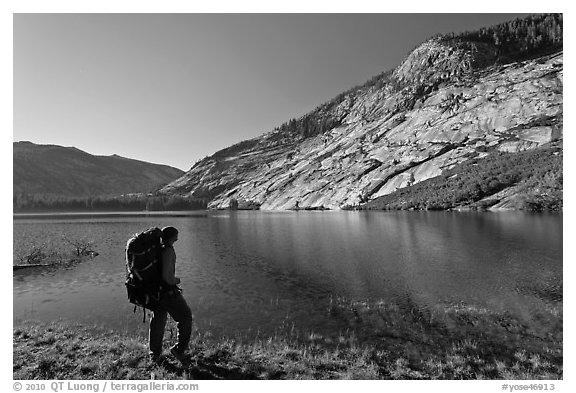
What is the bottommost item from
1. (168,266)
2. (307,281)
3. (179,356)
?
(307,281)

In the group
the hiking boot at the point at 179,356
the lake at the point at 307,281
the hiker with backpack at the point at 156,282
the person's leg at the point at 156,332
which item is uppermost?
the hiker with backpack at the point at 156,282

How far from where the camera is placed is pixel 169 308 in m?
10.9

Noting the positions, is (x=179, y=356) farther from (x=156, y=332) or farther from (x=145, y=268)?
(x=145, y=268)

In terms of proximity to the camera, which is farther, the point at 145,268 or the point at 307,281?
the point at 307,281

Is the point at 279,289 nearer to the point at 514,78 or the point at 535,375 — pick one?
the point at 535,375

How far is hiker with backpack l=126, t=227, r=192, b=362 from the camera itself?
1030cm

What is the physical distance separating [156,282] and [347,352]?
8208mm

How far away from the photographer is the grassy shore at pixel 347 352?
1046 cm

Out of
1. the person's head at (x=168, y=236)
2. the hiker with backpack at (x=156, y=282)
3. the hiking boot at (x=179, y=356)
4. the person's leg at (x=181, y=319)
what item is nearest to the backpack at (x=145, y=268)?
the hiker with backpack at (x=156, y=282)

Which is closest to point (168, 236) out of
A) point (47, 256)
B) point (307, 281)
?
point (307, 281)

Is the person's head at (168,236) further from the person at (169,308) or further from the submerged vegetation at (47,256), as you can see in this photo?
the submerged vegetation at (47,256)

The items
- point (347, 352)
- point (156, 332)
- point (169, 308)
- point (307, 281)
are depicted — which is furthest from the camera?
point (307, 281)

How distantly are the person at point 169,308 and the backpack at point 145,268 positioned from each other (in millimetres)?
A: 185

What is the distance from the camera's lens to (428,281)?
2506 centimetres
